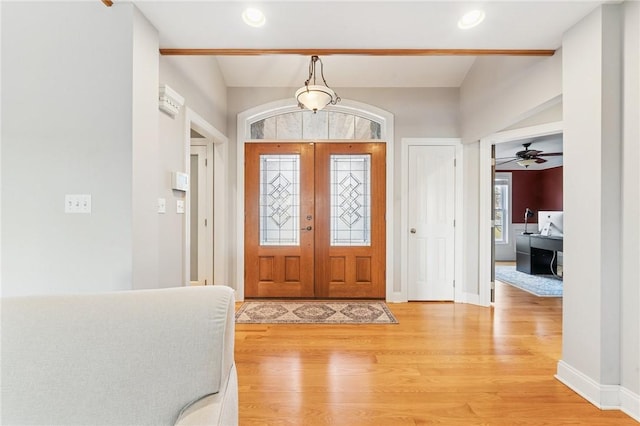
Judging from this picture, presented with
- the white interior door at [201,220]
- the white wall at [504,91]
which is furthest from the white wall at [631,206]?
A: the white interior door at [201,220]

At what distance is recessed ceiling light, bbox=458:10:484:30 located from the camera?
191cm

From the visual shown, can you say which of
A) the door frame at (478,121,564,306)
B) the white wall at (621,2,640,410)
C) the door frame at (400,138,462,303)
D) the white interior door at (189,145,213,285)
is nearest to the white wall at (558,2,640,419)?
the white wall at (621,2,640,410)

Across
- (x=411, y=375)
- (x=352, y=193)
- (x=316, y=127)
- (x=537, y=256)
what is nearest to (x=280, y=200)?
(x=352, y=193)

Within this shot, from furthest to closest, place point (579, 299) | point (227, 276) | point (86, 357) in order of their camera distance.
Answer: point (227, 276), point (579, 299), point (86, 357)

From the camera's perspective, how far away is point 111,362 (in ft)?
2.89

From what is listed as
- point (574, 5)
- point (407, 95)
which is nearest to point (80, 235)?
point (574, 5)

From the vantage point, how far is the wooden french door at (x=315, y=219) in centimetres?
396

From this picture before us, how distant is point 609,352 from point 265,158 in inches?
145

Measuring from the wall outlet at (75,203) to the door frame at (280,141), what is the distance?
83.1 inches

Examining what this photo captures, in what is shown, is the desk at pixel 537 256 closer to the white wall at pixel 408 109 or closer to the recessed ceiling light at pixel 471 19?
the white wall at pixel 408 109

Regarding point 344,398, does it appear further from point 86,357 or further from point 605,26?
point 605,26

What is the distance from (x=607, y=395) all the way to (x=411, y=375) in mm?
1137

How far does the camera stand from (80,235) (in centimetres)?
188

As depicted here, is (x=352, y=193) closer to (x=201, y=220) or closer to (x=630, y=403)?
(x=201, y=220)
